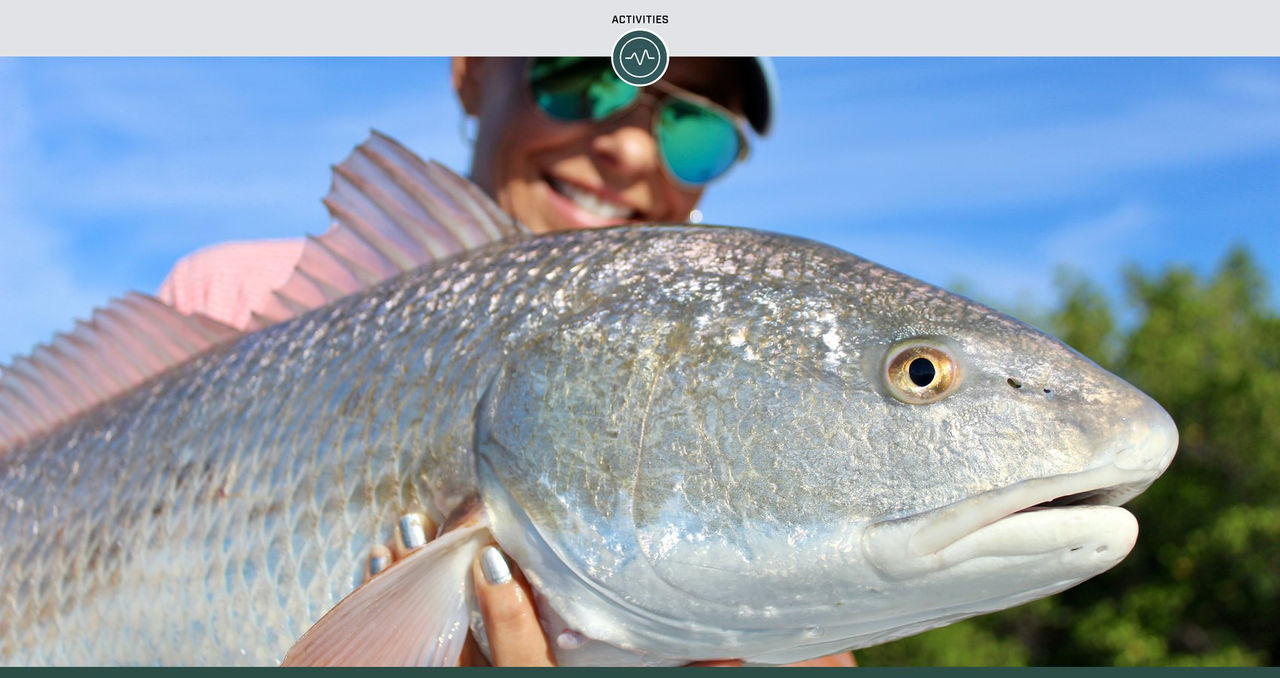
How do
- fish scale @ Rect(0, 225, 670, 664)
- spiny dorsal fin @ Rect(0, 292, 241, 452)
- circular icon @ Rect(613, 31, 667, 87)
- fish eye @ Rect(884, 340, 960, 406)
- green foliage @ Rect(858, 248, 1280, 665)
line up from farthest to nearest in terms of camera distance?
green foliage @ Rect(858, 248, 1280, 665)
spiny dorsal fin @ Rect(0, 292, 241, 452)
circular icon @ Rect(613, 31, 667, 87)
fish scale @ Rect(0, 225, 670, 664)
fish eye @ Rect(884, 340, 960, 406)

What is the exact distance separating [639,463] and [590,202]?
1858 millimetres

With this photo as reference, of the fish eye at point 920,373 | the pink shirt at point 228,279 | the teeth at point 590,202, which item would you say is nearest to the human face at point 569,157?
the teeth at point 590,202

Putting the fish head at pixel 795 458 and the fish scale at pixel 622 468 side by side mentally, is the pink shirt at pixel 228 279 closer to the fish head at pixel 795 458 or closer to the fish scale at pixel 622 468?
the fish scale at pixel 622 468

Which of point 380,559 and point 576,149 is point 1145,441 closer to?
point 380,559

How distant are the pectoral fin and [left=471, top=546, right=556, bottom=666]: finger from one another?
1.2 inches

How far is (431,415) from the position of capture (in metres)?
1.62

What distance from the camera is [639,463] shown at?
1.44 meters

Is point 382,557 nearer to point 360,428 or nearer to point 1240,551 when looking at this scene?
point 360,428

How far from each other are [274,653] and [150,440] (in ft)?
1.82

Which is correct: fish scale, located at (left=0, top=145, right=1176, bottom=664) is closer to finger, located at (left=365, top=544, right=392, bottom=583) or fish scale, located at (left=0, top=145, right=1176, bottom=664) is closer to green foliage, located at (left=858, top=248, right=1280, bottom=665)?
finger, located at (left=365, top=544, right=392, bottom=583)

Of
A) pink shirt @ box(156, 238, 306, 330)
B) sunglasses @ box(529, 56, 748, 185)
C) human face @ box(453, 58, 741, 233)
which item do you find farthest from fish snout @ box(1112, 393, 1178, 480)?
pink shirt @ box(156, 238, 306, 330)

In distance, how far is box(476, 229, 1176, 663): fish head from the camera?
1.31 m
